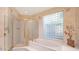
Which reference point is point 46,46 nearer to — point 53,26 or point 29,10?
point 53,26

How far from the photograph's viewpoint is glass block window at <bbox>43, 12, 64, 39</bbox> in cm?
140

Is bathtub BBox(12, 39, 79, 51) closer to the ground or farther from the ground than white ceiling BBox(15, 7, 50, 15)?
closer to the ground

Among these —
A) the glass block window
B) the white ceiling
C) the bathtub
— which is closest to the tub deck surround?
the bathtub

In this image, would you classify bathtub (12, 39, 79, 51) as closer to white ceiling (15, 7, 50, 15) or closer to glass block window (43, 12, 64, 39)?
glass block window (43, 12, 64, 39)

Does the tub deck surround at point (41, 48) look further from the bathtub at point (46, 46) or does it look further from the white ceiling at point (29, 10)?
the white ceiling at point (29, 10)

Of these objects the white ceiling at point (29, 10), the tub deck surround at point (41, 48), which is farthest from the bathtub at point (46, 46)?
the white ceiling at point (29, 10)

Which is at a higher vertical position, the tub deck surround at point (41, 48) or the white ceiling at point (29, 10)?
the white ceiling at point (29, 10)

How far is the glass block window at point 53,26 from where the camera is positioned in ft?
4.58

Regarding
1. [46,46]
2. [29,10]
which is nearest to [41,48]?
[46,46]

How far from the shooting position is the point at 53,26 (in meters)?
1.41

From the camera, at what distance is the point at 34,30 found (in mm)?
1394

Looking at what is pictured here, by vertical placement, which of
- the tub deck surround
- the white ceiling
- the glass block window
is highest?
the white ceiling
